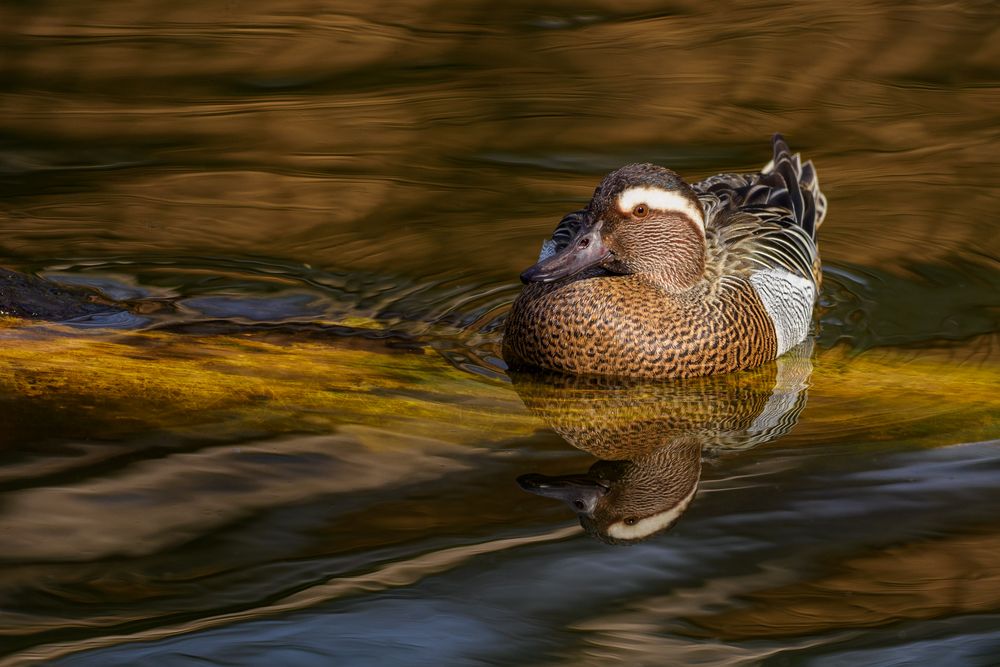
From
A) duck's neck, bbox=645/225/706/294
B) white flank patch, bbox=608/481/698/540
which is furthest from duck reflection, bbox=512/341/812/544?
duck's neck, bbox=645/225/706/294

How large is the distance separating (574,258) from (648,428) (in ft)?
3.41

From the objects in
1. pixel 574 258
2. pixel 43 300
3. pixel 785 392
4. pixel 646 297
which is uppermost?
pixel 574 258

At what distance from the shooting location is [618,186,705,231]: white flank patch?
7.41m

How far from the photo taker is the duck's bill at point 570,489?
5.79 m

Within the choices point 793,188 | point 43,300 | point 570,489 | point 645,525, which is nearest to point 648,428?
point 570,489

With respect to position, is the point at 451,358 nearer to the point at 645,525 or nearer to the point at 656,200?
the point at 656,200

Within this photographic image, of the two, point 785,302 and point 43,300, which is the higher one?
point 785,302

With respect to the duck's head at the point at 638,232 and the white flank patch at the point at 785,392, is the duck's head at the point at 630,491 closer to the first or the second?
the white flank patch at the point at 785,392

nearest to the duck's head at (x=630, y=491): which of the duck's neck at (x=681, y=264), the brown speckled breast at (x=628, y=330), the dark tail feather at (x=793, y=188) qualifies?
the brown speckled breast at (x=628, y=330)

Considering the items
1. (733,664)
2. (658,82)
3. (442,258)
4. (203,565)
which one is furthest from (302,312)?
(658,82)

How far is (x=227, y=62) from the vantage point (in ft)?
39.5

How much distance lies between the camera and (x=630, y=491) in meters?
5.98

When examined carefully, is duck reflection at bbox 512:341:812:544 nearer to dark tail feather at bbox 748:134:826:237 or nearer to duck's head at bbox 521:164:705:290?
duck's head at bbox 521:164:705:290

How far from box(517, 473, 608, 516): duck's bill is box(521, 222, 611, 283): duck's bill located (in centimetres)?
135
